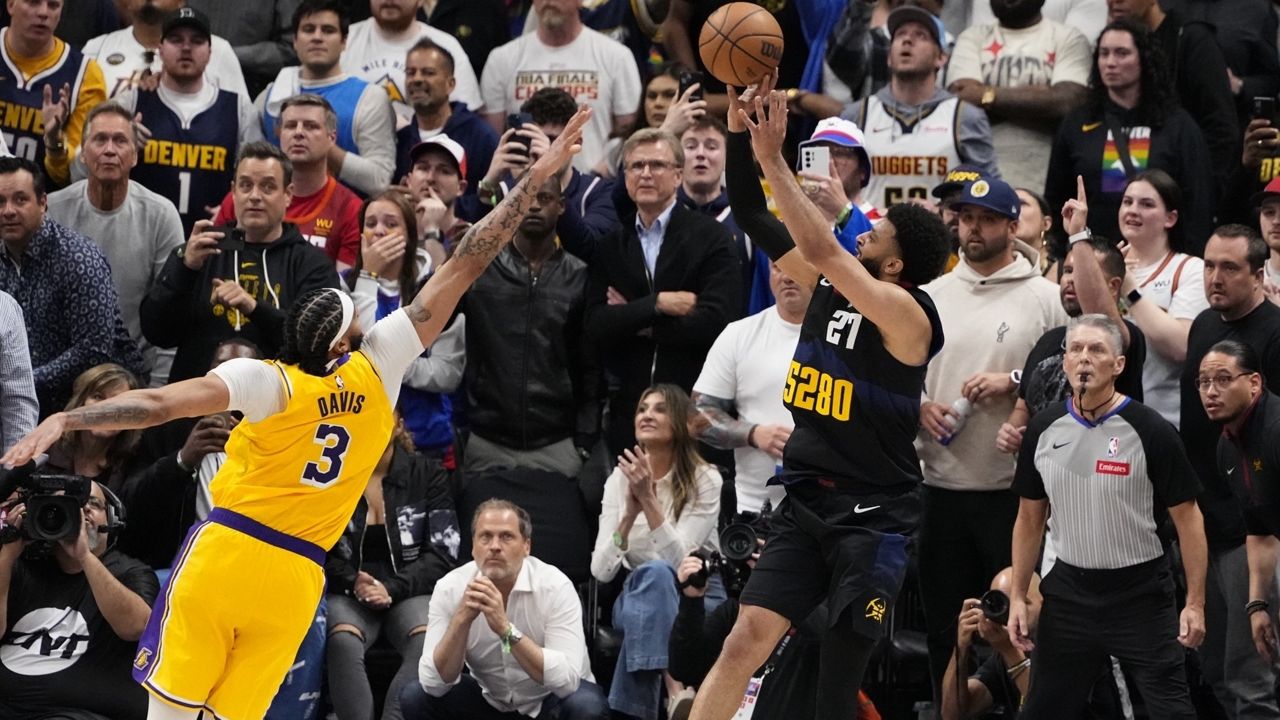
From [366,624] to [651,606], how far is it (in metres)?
1.63

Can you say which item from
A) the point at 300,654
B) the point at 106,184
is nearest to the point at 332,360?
the point at 300,654

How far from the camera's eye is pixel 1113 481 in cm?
846

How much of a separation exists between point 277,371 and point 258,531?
26.7 inches

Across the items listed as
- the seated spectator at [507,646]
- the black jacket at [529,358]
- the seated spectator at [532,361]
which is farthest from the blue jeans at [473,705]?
the black jacket at [529,358]

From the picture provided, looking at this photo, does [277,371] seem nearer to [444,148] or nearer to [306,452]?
[306,452]

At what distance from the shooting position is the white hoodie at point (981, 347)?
9.33 m

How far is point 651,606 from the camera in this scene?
9.55 m

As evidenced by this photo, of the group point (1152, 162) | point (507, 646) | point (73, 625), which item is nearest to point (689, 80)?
point (1152, 162)

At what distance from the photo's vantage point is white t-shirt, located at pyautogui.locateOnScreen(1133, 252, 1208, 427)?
9922 mm

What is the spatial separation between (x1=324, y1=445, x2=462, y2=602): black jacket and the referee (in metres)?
3.38

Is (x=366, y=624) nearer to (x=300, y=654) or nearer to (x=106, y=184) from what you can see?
(x=300, y=654)

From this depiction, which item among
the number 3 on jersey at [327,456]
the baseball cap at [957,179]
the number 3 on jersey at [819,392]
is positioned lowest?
the number 3 on jersey at [327,456]

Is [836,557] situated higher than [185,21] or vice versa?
[185,21]

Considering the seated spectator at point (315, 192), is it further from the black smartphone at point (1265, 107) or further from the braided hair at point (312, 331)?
the black smartphone at point (1265, 107)
